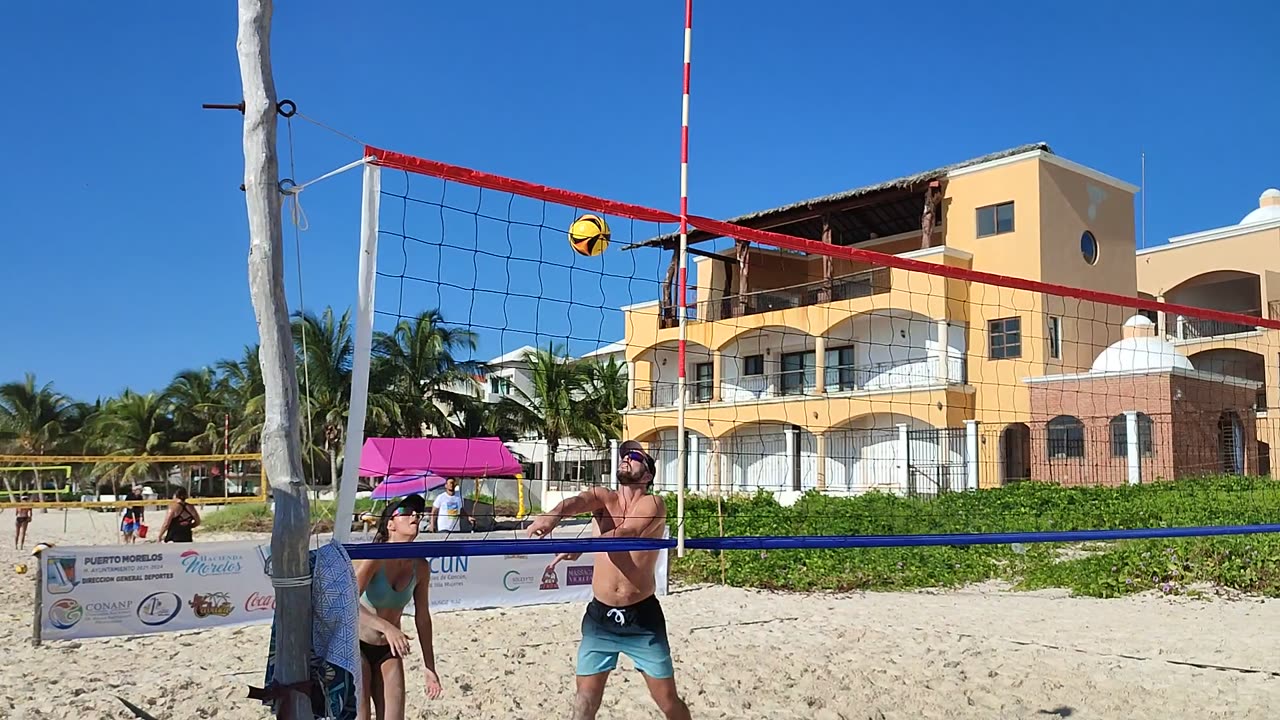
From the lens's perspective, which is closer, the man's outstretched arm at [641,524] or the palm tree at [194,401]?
the man's outstretched arm at [641,524]

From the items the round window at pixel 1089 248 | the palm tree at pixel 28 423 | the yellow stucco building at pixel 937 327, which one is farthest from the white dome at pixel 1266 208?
the palm tree at pixel 28 423

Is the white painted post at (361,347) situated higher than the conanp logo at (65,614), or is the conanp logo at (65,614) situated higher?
the white painted post at (361,347)

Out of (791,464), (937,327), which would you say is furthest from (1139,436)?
(791,464)

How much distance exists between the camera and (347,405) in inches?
1146

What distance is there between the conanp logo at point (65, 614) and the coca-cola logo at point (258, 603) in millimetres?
1151

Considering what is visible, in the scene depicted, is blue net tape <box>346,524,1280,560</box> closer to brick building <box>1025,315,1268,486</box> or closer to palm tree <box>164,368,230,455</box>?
brick building <box>1025,315,1268,486</box>

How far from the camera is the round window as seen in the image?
23.0 metres

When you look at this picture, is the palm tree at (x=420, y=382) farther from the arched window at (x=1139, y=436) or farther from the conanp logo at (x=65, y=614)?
the conanp logo at (x=65, y=614)

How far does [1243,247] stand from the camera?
24.9 m

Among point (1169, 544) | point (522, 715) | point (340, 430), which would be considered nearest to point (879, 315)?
point (1169, 544)

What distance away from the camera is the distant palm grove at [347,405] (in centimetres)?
2784

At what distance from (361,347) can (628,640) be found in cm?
159

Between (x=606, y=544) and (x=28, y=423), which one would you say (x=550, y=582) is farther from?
(x=28, y=423)

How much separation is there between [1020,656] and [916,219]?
20023 millimetres
